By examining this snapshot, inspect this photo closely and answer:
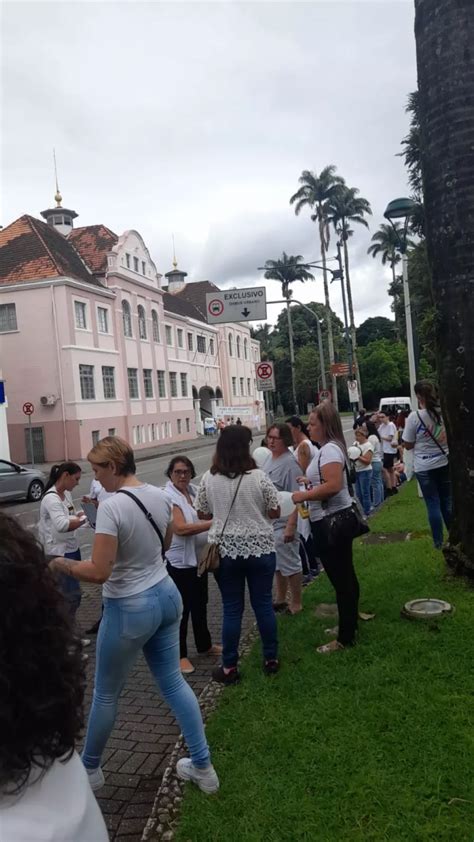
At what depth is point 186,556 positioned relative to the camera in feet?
15.8

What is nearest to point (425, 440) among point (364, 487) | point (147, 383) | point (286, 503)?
point (286, 503)

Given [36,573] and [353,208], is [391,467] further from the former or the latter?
[353,208]

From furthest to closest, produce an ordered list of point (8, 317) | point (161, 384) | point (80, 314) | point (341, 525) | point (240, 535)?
1. point (161, 384)
2. point (80, 314)
3. point (8, 317)
4. point (341, 525)
5. point (240, 535)

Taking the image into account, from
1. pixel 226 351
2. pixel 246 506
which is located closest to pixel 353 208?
pixel 226 351

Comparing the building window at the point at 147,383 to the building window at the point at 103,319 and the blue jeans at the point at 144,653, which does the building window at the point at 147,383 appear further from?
the blue jeans at the point at 144,653

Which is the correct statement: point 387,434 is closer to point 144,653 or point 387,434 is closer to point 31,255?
point 144,653

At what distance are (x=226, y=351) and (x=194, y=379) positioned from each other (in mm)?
9169

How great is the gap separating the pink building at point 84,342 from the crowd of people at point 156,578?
26.1 m

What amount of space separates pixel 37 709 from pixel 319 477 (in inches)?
138

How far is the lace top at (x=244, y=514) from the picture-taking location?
4.14m

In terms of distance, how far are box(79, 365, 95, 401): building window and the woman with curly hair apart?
32.0m

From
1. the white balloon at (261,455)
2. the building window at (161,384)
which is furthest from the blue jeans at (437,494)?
the building window at (161,384)

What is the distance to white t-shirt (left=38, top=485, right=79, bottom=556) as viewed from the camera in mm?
5117

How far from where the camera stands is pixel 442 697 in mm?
3566
